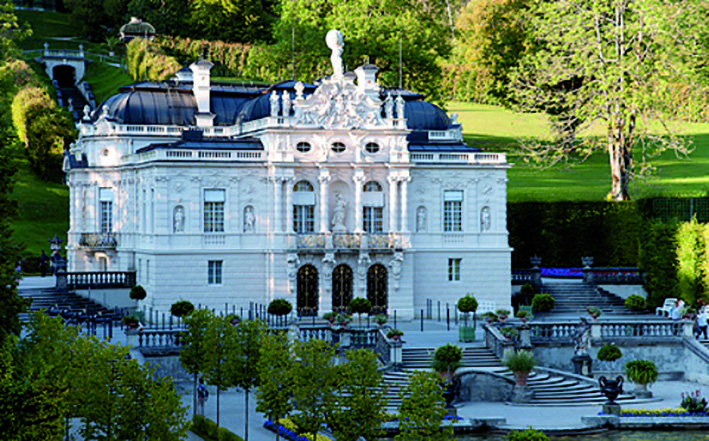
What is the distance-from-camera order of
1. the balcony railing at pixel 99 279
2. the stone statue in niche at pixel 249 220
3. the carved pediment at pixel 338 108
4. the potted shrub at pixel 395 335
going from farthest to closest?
the balcony railing at pixel 99 279 < the carved pediment at pixel 338 108 < the stone statue in niche at pixel 249 220 < the potted shrub at pixel 395 335

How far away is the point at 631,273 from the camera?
2482 inches

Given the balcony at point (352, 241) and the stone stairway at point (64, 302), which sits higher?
the balcony at point (352, 241)

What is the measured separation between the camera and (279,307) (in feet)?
174

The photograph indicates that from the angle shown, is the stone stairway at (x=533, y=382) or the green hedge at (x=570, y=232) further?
the green hedge at (x=570, y=232)

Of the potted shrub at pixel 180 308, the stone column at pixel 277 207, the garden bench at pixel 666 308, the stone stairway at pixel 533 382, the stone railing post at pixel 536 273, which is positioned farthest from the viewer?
the stone railing post at pixel 536 273

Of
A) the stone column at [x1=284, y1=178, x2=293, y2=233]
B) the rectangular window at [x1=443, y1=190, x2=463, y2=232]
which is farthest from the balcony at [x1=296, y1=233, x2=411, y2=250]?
the rectangular window at [x1=443, y1=190, x2=463, y2=232]

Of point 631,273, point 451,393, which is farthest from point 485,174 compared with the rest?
point 451,393

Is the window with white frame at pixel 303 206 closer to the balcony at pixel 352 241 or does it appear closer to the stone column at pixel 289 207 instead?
the stone column at pixel 289 207

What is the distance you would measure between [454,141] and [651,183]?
22.5 metres

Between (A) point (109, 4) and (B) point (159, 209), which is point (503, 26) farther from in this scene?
(B) point (159, 209)

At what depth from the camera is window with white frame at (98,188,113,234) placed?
63844 millimetres

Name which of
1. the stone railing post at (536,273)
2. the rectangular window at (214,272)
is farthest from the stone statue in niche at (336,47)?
the stone railing post at (536,273)

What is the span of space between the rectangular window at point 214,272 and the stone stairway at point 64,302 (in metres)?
4.30

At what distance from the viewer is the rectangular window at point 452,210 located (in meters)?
60.8
